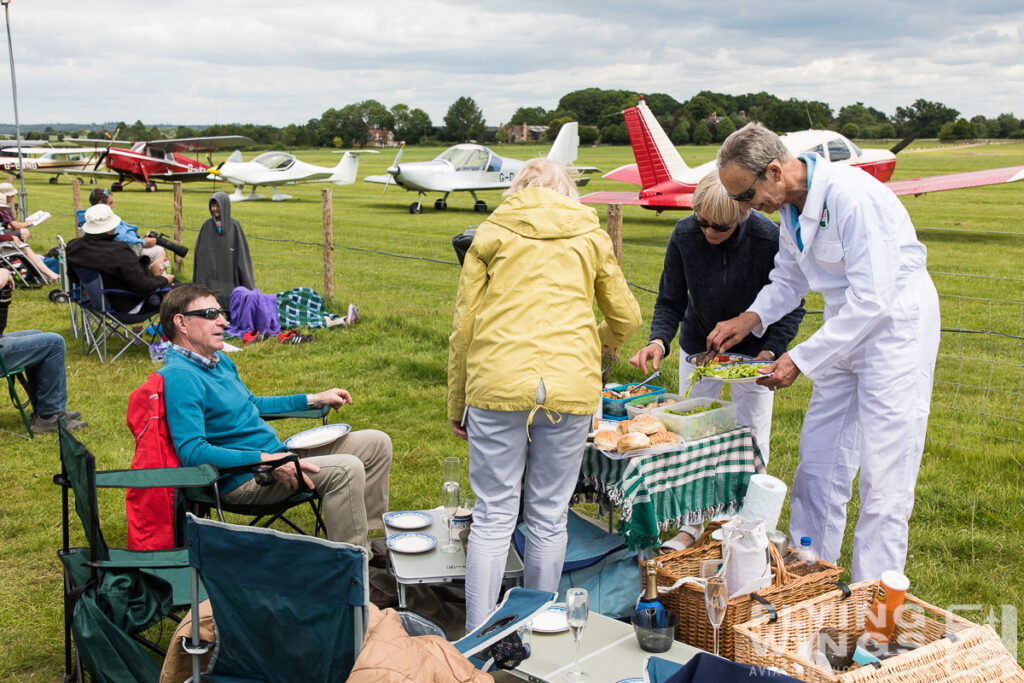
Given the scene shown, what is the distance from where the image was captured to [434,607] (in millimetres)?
3307

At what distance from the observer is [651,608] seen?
2.57 meters

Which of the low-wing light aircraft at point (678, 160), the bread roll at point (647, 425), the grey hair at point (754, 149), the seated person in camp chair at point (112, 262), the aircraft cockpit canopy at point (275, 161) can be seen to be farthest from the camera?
the aircraft cockpit canopy at point (275, 161)

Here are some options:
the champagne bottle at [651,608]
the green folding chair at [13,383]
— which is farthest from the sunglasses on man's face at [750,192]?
the green folding chair at [13,383]

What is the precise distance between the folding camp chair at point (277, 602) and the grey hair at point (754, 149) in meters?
1.80

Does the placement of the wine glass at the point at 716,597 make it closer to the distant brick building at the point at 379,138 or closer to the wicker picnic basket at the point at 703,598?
the wicker picnic basket at the point at 703,598

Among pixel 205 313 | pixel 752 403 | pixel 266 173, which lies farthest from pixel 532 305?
pixel 266 173

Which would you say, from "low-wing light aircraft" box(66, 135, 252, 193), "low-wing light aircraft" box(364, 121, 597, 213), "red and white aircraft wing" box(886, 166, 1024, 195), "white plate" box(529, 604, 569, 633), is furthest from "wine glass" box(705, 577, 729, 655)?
"low-wing light aircraft" box(66, 135, 252, 193)

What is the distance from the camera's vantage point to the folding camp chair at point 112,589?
2.58m

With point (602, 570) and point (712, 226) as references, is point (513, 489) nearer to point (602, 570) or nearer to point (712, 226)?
point (602, 570)

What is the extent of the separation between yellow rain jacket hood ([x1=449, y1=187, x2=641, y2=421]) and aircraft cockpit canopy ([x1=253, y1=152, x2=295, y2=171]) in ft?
92.2

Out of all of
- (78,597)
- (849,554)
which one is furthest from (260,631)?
(849,554)

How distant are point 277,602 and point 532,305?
3.89 feet

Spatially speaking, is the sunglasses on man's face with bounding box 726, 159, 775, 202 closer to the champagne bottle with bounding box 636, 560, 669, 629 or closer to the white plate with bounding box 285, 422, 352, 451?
the champagne bottle with bounding box 636, 560, 669, 629

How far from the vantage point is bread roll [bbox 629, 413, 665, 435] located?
3.02m
